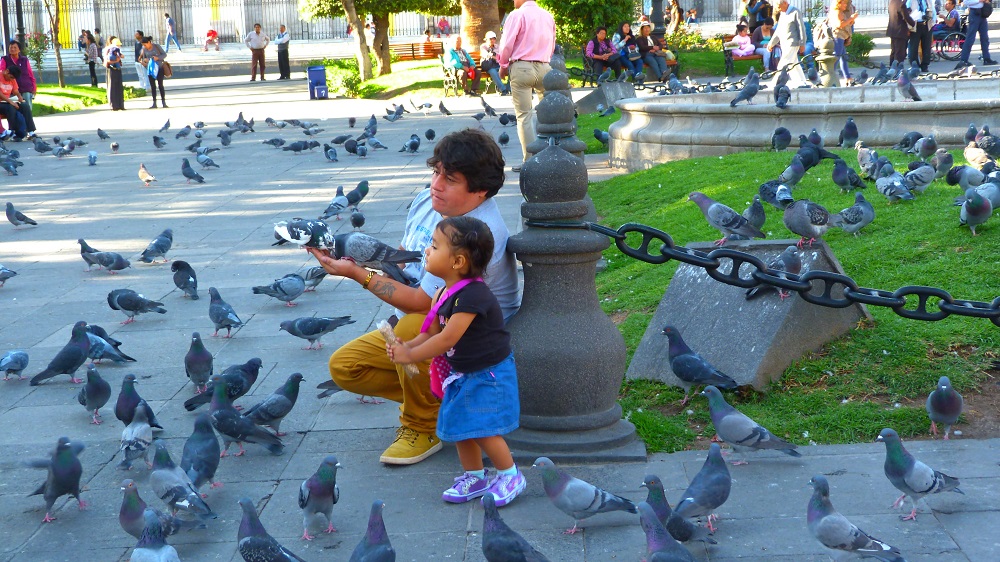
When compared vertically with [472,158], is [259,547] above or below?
below

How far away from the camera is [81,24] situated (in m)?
46.4

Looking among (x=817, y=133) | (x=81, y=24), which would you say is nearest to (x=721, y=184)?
(x=817, y=133)

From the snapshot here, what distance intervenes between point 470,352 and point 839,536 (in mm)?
1392

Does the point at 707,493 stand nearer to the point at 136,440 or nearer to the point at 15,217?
the point at 136,440

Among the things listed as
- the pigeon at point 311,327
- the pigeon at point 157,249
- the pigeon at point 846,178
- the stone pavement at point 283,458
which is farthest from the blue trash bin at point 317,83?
the pigeon at point 311,327

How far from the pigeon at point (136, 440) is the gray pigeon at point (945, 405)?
326 cm

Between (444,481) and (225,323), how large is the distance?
280 centimetres

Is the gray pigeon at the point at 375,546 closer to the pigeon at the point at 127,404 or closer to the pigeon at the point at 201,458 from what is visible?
the pigeon at the point at 201,458

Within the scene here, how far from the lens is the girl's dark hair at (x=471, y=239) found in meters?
3.64

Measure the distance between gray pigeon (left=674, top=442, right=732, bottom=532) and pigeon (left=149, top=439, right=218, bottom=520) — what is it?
5.48 ft

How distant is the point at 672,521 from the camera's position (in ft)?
11.0

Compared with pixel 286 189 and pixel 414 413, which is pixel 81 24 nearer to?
pixel 286 189

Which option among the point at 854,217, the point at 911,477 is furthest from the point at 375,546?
the point at 854,217

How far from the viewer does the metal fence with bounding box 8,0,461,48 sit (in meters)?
46.2
